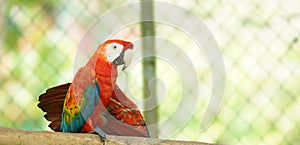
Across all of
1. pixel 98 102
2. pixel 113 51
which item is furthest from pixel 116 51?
pixel 98 102

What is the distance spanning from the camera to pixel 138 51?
1.38 m

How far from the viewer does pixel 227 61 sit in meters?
1.61

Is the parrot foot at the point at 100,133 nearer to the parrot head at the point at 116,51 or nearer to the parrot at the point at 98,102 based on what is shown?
the parrot at the point at 98,102

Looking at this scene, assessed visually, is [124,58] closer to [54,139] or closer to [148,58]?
[148,58]

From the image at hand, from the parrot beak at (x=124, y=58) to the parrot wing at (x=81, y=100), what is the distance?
0.09 m

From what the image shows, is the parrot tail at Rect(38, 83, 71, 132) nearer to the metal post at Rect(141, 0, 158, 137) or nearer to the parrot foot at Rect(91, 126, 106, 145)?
the parrot foot at Rect(91, 126, 106, 145)

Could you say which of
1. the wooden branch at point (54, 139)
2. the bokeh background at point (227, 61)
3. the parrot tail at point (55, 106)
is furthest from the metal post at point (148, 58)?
the wooden branch at point (54, 139)

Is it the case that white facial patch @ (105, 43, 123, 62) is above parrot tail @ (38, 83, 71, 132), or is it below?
above

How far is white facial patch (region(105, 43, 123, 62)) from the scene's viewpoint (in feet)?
4.00

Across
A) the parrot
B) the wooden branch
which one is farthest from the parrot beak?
the wooden branch

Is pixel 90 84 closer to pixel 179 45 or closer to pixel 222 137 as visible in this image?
pixel 179 45

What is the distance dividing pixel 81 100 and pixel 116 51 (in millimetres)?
154

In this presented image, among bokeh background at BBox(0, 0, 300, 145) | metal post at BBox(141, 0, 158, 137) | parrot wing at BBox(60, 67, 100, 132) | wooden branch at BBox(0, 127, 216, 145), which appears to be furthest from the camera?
bokeh background at BBox(0, 0, 300, 145)

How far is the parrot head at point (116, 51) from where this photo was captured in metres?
1.22
